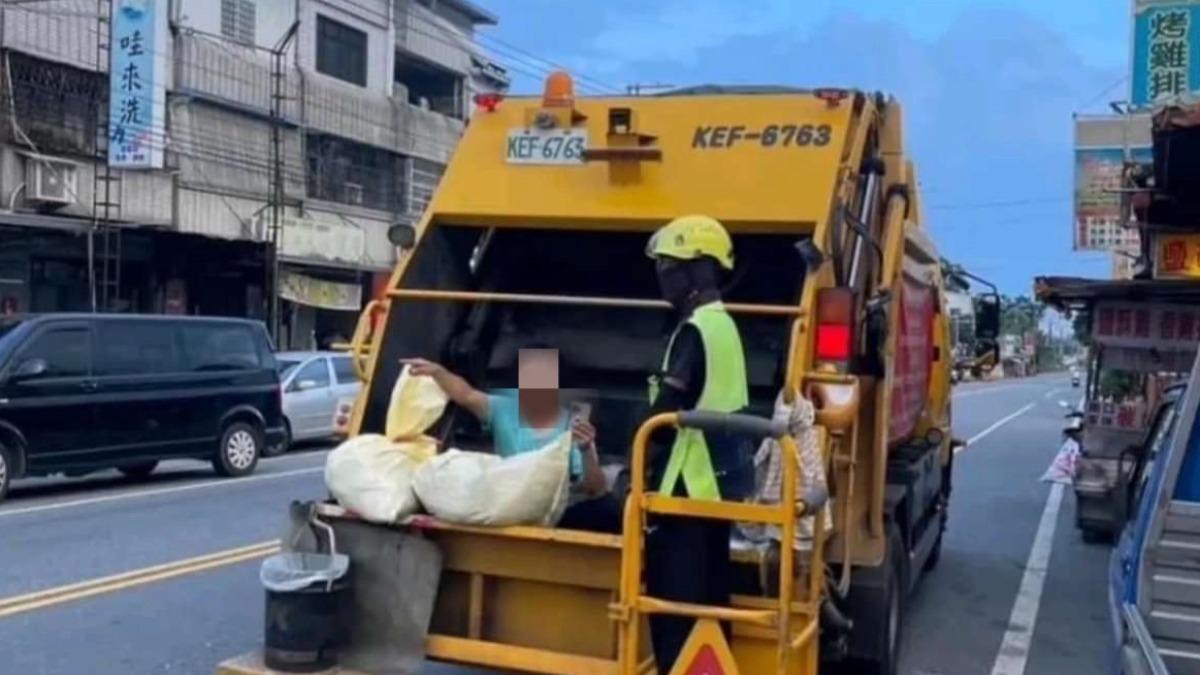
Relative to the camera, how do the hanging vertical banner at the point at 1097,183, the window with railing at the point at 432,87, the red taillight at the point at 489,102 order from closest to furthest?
1. the red taillight at the point at 489,102
2. the hanging vertical banner at the point at 1097,183
3. the window with railing at the point at 432,87

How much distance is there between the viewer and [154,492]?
13812 mm

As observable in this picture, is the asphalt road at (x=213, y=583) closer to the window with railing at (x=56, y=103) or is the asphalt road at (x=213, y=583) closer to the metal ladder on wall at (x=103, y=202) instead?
the metal ladder on wall at (x=103, y=202)

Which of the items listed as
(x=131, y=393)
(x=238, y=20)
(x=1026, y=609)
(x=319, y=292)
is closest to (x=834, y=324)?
(x=1026, y=609)

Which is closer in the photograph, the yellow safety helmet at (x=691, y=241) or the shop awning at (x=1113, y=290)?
the yellow safety helmet at (x=691, y=241)

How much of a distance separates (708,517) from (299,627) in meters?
1.57

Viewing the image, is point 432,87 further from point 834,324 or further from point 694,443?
point 694,443

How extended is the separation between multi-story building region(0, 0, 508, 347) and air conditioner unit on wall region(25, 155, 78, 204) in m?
0.03

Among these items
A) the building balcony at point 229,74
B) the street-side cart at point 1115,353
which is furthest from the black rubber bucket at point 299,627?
the building balcony at point 229,74

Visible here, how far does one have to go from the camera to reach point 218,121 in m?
25.9

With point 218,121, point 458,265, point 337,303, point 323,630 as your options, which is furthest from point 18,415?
point 337,303

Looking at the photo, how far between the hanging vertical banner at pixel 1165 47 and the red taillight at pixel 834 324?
13396mm

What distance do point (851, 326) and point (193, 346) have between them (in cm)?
1099

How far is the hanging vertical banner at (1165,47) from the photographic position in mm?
17484

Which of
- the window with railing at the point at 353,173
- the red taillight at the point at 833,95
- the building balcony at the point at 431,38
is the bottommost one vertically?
the red taillight at the point at 833,95
